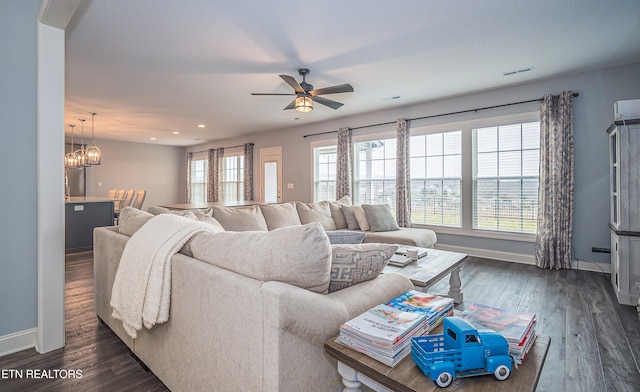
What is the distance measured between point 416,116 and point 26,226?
5464mm

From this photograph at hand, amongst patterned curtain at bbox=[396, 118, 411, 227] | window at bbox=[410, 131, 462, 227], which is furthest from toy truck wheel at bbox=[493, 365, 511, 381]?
patterned curtain at bbox=[396, 118, 411, 227]

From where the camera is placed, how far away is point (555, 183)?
4.28m

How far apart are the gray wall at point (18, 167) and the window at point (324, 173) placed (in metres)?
5.33

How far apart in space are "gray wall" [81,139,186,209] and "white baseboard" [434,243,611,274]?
9.49 metres

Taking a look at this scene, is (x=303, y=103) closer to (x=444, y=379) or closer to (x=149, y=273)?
(x=149, y=273)

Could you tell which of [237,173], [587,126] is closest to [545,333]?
[587,126]

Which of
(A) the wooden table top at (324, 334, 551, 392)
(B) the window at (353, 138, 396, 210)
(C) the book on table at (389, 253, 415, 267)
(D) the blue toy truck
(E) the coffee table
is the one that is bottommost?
(E) the coffee table

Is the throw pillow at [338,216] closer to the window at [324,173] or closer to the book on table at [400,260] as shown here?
the window at [324,173]

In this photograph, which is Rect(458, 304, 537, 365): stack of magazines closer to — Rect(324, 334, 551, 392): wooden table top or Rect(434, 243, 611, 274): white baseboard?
Rect(324, 334, 551, 392): wooden table top

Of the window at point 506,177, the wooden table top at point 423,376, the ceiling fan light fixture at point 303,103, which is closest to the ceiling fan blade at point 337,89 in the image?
the ceiling fan light fixture at point 303,103

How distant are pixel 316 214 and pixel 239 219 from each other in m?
1.47

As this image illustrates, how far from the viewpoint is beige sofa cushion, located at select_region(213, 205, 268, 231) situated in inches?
129

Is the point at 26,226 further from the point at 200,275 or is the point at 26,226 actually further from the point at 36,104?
the point at 200,275

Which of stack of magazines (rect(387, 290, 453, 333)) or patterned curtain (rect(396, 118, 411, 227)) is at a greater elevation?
patterned curtain (rect(396, 118, 411, 227))
